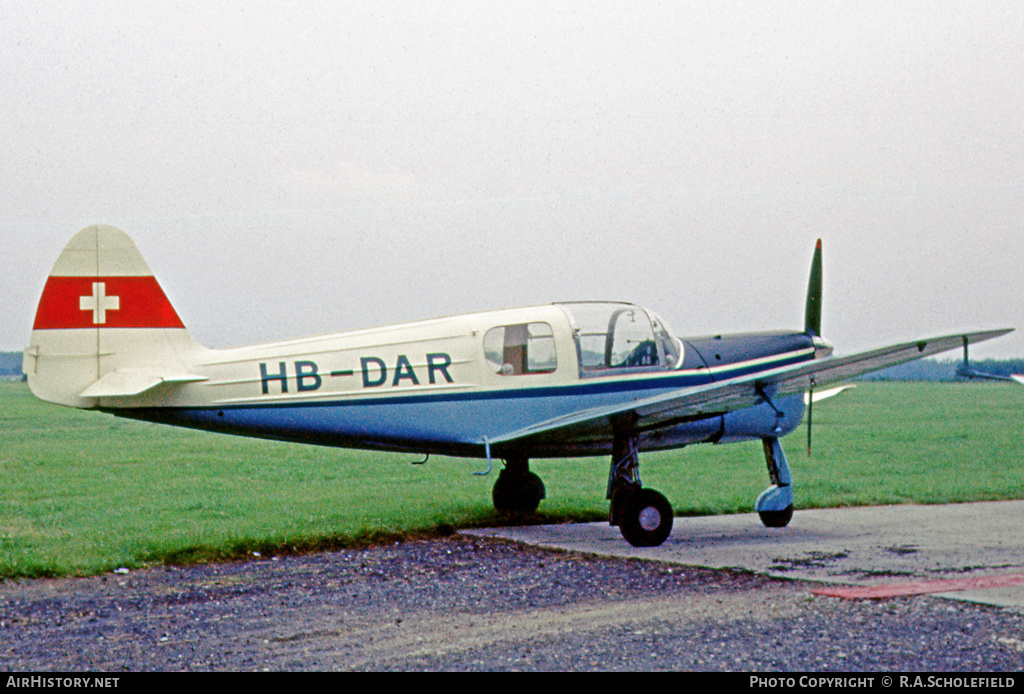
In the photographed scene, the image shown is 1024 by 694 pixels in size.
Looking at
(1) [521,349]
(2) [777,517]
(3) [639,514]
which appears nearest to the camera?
(3) [639,514]

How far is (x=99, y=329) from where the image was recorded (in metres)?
9.52

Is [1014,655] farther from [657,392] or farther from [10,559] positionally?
[10,559]

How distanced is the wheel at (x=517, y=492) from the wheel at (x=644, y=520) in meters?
2.45

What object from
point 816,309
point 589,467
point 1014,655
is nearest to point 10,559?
point 1014,655

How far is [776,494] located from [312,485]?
26.4 ft

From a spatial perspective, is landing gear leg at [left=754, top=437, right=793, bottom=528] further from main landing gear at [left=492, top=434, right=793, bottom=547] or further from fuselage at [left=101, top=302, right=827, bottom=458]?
fuselage at [left=101, top=302, right=827, bottom=458]

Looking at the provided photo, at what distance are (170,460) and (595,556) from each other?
11.8 metres

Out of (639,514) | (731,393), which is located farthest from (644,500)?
(731,393)

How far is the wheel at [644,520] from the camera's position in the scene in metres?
10.1

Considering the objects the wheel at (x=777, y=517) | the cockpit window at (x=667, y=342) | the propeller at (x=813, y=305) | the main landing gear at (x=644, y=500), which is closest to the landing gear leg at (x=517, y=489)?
the main landing gear at (x=644, y=500)

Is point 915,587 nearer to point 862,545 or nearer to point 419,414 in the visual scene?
point 862,545

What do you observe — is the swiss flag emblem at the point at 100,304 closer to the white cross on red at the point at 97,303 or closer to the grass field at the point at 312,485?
the white cross on red at the point at 97,303

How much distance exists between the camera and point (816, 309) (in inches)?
490

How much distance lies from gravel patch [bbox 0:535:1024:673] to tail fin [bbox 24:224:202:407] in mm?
1908
